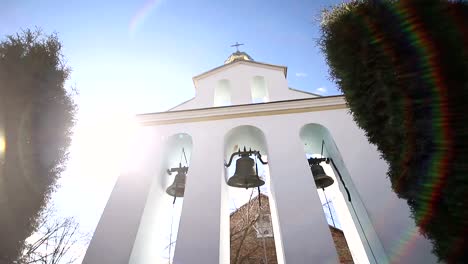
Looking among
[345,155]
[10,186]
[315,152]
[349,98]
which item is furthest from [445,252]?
[10,186]

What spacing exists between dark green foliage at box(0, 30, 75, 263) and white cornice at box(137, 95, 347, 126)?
180cm

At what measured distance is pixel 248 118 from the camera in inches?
231

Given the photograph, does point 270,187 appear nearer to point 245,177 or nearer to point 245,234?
point 245,177

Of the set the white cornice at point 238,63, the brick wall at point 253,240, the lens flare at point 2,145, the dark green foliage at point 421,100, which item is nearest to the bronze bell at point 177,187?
the lens flare at point 2,145

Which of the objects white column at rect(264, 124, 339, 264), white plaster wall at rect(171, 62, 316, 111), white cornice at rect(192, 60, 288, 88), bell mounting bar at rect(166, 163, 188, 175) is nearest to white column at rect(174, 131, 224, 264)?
bell mounting bar at rect(166, 163, 188, 175)

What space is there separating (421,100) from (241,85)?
501cm

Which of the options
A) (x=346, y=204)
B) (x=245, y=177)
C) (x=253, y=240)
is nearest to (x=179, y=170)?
(x=245, y=177)

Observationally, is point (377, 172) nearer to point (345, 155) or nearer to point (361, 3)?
point (345, 155)

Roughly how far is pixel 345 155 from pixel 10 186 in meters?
6.22

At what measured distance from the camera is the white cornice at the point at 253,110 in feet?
19.1

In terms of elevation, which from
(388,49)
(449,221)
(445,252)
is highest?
(388,49)

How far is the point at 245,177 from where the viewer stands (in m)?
5.10

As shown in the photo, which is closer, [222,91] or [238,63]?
[222,91]

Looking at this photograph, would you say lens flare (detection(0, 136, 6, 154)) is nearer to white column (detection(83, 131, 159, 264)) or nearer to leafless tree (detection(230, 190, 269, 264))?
white column (detection(83, 131, 159, 264))
